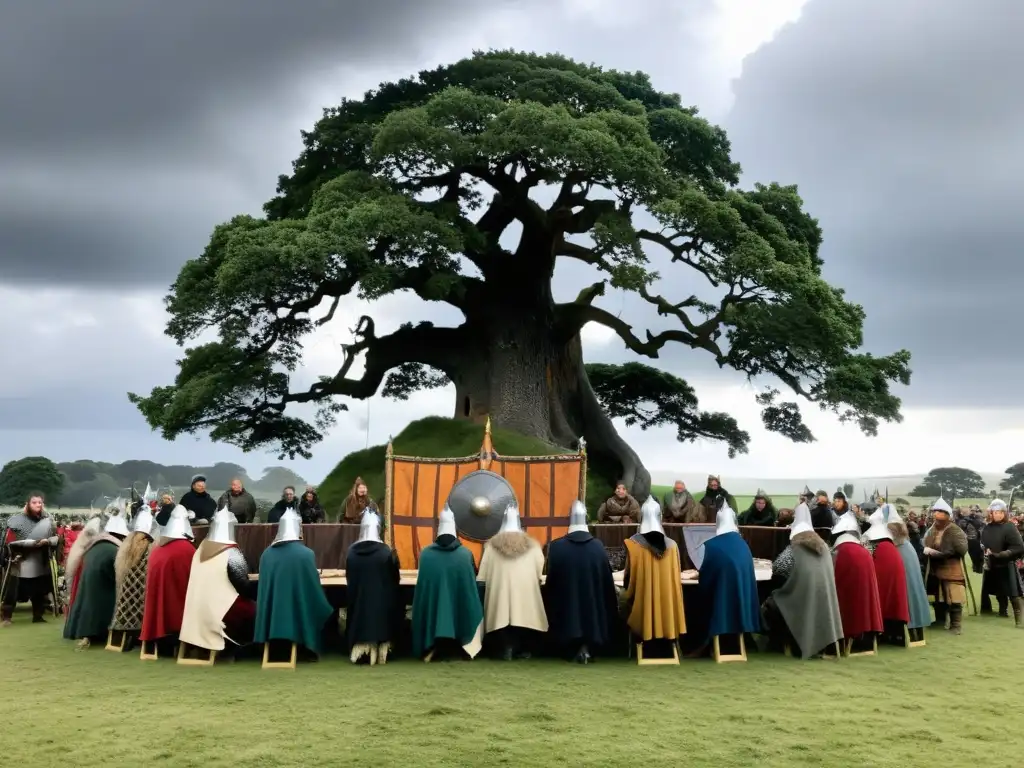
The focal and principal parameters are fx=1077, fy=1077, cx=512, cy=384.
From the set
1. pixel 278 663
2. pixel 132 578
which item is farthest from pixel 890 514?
pixel 132 578

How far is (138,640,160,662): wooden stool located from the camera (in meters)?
10.2

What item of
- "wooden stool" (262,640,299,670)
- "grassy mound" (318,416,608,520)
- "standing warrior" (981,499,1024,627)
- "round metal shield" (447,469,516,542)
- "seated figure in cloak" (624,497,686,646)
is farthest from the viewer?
"grassy mound" (318,416,608,520)

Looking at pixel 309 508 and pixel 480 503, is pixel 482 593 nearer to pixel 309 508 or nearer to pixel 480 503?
pixel 480 503

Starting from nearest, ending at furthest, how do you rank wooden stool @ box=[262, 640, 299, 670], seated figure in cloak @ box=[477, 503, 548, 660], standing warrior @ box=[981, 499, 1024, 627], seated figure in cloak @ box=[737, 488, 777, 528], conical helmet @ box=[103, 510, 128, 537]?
wooden stool @ box=[262, 640, 299, 670], seated figure in cloak @ box=[477, 503, 548, 660], conical helmet @ box=[103, 510, 128, 537], standing warrior @ box=[981, 499, 1024, 627], seated figure in cloak @ box=[737, 488, 777, 528]

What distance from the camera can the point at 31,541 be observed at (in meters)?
13.2

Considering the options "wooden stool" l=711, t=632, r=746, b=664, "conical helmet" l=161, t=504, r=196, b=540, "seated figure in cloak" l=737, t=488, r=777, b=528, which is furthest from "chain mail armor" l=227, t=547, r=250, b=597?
"seated figure in cloak" l=737, t=488, r=777, b=528

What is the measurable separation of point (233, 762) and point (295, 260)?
15106 mm

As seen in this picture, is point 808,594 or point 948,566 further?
point 948,566

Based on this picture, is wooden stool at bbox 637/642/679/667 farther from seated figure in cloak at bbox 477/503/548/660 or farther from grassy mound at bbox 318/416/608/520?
grassy mound at bbox 318/416/608/520

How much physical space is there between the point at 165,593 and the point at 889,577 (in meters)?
7.27

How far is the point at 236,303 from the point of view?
22688mm

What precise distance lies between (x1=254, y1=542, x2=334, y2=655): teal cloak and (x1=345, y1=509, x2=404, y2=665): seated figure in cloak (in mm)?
326

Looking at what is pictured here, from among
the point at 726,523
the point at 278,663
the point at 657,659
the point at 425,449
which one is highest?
the point at 425,449

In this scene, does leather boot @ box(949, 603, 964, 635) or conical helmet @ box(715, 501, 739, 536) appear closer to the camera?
conical helmet @ box(715, 501, 739, 536)
